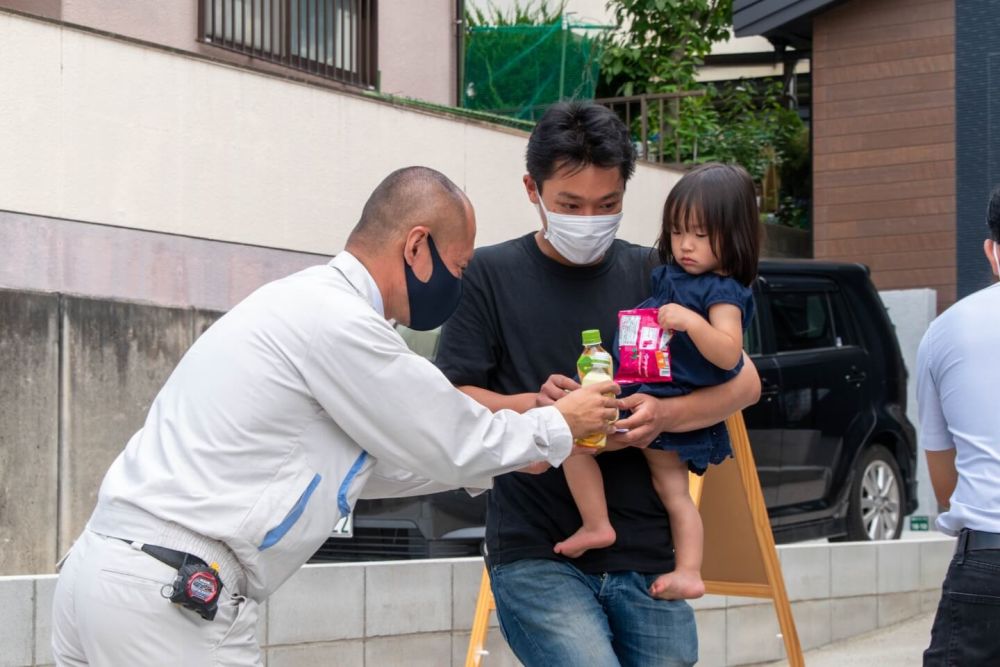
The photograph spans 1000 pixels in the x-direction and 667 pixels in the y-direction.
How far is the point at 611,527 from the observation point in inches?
136

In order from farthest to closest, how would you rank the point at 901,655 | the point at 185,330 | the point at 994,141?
the point at 994,141
the point at 185,330
the point at 901,655

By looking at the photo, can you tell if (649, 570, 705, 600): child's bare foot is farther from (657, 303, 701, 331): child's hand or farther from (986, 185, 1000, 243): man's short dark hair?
(986, 185, 1000, 243): man's short dark hair

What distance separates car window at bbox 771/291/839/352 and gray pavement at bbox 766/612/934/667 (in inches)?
75.7

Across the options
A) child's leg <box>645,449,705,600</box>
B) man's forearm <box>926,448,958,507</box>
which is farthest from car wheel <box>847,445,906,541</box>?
child's leg <box>645,449,705,600</box>

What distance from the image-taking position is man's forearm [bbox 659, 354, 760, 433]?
3557 mm

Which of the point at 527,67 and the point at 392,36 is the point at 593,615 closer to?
the point at 392,36

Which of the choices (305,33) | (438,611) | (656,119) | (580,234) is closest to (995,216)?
(580,234)

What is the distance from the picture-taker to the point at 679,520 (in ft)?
11.8

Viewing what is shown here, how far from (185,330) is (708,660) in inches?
144

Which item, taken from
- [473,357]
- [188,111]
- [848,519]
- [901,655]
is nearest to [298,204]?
[188,111]

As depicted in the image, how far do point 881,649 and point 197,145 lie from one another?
5.30 metres

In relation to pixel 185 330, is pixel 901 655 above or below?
below

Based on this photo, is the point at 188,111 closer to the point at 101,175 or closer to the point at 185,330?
the point at 101,175

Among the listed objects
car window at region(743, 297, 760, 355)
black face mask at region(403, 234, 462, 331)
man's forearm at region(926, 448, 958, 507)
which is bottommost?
man's forearm at region(926, 448, 958, 507)
